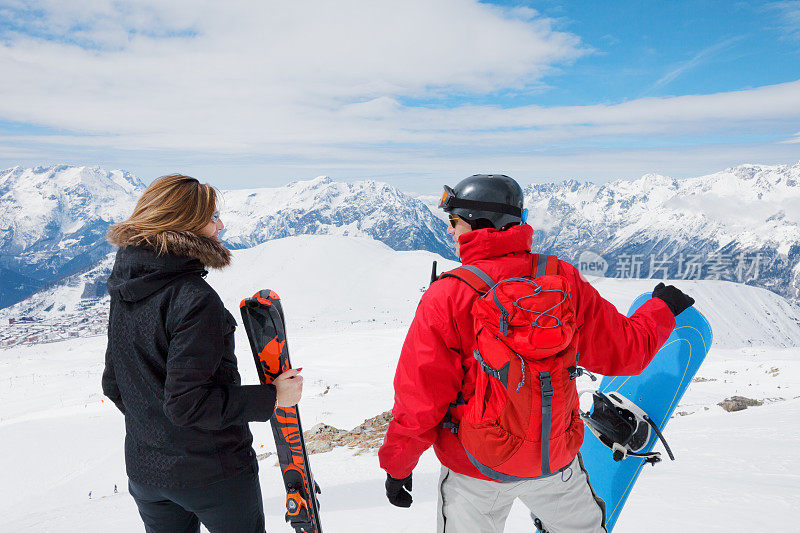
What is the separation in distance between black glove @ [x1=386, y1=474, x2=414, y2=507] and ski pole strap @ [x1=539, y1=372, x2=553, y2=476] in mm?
822

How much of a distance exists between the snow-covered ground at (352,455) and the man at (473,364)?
2.37 m

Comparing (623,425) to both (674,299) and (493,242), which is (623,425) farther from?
(493,242)

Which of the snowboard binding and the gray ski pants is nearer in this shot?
the gray ski pants

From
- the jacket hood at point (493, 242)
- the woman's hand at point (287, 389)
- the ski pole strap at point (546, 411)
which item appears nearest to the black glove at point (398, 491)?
the woman's hand at point (287, 389)

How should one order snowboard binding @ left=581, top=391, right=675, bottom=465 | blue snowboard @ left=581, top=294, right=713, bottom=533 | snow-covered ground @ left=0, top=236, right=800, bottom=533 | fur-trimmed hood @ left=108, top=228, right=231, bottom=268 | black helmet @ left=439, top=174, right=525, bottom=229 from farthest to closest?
snow-covered ground @ left=0, top=236, right=800, bottom=533 → blue snowboard @ left=581, top=294, right=713, bottom=533 → snowboard binding @ left=581, top=391, right=675, bottom=465 → black helmet @ left=439, top=174, right=525, bottom=229 → fur-trimmed hood @ left=108, top=228, right=231, bottom=268

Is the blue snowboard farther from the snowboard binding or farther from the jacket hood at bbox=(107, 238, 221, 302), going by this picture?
the jacket hood at bbox=(107, 238, 221, 302)

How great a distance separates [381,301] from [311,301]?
10255mm

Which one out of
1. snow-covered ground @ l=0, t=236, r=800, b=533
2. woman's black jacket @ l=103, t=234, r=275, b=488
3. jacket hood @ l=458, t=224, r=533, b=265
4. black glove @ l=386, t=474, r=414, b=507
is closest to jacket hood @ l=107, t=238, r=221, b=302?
woman's black jacket @ l=103, t=234, r=275, b=488

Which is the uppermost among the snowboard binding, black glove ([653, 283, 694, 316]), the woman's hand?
black glove ([653, 283, 694, 316])

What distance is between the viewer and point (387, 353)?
96.9 feet

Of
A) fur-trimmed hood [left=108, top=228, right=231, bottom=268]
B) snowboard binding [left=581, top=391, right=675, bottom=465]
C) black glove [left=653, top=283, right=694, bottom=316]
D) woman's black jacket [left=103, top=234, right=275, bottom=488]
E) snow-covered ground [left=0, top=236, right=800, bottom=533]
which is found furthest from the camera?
snow-covered ground [left=0, top=236, right=800, bottom=533]

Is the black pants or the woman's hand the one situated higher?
the woman's hand

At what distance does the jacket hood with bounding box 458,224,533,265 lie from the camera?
8.38ft

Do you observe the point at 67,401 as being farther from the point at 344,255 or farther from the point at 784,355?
the point at 344,255
